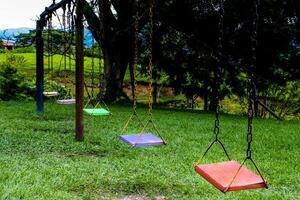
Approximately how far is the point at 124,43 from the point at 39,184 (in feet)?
37.9

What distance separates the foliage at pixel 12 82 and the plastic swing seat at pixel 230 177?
41.0 ft

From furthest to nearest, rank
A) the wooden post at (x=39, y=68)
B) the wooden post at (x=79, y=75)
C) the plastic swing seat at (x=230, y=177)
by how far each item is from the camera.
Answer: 1. the wooden post at (x=39, y=68)
2. the wooden post at (x=79, y=75)
3. the plastic swing seat at (x=230, y=177)

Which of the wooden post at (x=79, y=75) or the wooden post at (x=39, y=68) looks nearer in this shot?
the wooden post at (x=79, y=75)

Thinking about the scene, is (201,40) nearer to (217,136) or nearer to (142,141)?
(217,136)

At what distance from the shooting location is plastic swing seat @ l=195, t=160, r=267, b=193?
11.7 feet

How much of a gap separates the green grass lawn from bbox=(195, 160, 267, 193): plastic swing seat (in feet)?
2.76

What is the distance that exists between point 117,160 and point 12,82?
34.1 feet

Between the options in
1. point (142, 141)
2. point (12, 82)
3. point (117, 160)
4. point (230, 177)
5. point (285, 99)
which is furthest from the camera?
point (285, 99)

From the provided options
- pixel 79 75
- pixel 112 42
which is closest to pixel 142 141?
pixel 79 75

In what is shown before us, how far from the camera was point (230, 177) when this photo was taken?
3754 mm

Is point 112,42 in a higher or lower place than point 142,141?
higher

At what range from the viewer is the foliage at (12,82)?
15695 mm

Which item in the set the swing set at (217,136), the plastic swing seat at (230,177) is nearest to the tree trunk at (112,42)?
the swing set at (217,136)

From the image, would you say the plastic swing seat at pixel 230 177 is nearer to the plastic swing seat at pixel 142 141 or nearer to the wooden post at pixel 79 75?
the plastic swing seat at pixel 142 141
